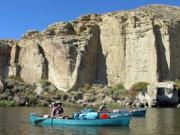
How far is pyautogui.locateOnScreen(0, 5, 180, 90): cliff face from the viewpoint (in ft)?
337

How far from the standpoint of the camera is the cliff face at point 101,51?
102812 mm

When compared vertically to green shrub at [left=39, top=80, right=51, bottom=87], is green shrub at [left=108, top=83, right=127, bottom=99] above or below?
below

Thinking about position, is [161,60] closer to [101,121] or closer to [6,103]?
[6,103]

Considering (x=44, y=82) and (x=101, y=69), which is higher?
(x=101, y=69)

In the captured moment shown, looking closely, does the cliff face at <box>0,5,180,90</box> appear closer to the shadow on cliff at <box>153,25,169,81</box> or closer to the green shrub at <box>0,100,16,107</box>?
the shadow on cliff at <box>153,25,169,81</box>

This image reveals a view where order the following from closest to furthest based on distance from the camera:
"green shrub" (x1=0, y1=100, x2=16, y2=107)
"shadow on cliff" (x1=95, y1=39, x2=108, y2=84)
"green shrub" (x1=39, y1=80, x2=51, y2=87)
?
"green shrub" (x1=0, y1=100, x2=16, y2=107), "green shrub" (x1=39, y1=80, x2=51, y2=87), "shadow on cliff" (x1=95, y1=39, x2=108, y2=84)

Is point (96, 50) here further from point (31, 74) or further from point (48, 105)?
point (48, 105)

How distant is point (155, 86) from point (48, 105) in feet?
64.1

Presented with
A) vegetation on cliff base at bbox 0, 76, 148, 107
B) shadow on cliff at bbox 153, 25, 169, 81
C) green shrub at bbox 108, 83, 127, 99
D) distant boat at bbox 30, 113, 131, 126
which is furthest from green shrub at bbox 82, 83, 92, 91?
distant boat at bbox 30, 113, 131, 126

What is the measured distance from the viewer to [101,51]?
4289 inches

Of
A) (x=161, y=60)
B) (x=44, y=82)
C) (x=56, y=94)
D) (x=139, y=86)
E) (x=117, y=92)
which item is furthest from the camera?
(x=161, y=60)

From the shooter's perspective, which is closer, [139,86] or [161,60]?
[139,86]

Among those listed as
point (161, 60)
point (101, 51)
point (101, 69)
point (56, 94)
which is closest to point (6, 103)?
point (56, 94)

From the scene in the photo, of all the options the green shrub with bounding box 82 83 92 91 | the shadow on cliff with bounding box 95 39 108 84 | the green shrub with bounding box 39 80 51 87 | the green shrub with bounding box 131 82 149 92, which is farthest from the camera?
the shadow on cliff with bounding box 95 39 108 84
